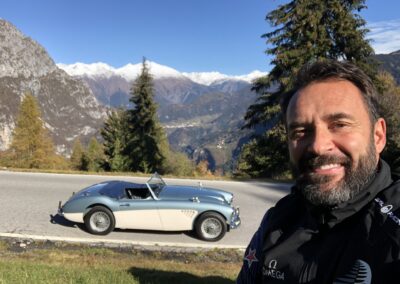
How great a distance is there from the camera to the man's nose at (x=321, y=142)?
169 cm

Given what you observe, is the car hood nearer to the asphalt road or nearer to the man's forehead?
the asphalt road

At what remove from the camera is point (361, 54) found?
758 inches

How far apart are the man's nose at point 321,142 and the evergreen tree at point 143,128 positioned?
1113 inches

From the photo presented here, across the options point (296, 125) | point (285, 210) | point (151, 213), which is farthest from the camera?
point (151, 213)

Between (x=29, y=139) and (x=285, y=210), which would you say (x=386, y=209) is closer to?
(x=285, y=210)

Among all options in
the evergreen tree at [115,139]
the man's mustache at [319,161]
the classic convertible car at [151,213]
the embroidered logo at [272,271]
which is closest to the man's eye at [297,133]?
the man's mustache at [319,161]

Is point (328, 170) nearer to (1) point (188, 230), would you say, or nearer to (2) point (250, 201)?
(1) point (188, 230)

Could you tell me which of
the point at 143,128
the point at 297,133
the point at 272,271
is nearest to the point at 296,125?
the point at 297,133

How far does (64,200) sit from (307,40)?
13.4m

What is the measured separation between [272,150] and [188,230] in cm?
1208

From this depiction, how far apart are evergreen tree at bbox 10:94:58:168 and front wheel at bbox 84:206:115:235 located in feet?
128

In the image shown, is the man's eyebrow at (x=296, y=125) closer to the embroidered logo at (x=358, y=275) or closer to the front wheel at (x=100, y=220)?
the embroidered logo at (x=358, y=275)

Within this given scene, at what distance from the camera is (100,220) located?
8352 mm

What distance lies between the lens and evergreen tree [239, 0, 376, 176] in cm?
1861
